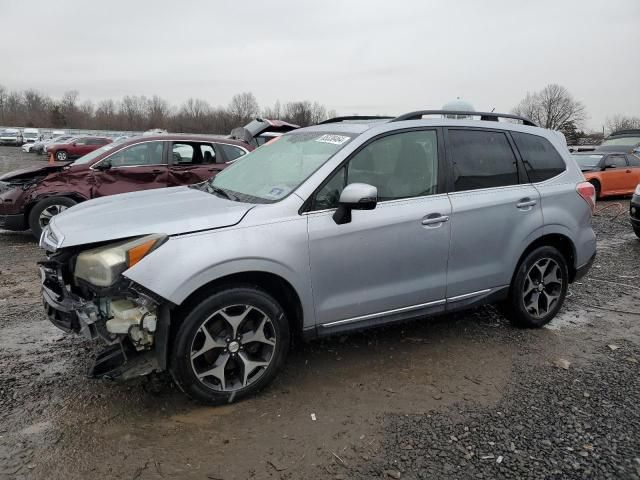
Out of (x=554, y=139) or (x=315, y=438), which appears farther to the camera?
(x=554, y=139)

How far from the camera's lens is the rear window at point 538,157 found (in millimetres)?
4305

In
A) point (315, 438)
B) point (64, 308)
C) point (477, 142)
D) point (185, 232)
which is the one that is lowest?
point (315, 438)

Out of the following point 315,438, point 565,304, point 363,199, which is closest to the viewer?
point 315,438

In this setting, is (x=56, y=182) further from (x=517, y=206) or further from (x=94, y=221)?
(x=517, y=206)

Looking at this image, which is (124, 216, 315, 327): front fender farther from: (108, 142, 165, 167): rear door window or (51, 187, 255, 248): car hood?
(108, 142, 165, 167): rear door window

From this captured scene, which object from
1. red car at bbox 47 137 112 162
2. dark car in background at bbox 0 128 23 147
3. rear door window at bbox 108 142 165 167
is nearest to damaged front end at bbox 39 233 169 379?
rear door window at bbox 108 142 165 167

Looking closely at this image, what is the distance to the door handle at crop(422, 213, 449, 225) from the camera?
3.61 m

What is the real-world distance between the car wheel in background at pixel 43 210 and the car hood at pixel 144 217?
4342 mm

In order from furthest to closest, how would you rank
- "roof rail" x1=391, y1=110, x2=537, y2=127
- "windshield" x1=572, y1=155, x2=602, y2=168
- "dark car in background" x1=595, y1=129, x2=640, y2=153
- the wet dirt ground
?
"dark car in background" x1=595, y1=129, x2=640, y2=153 → "windshield" x1=572, y1=155, x2=602, y2=168 → "roof rail" x1=391, y1=110, x2=537, y2=127 → the wet dirt ground

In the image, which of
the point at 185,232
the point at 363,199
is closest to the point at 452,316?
the point at 363,199

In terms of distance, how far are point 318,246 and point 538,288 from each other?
230 centimetres

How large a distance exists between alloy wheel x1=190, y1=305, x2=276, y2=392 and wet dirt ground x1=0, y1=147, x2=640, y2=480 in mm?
188

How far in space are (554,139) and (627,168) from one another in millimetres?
12377

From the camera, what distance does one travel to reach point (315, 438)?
9.37ft
